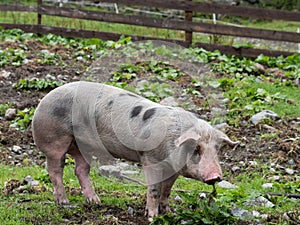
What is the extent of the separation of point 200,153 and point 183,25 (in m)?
9.48

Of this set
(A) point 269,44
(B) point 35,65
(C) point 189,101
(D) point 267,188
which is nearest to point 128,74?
(B) point 35,65

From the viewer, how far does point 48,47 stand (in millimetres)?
13453

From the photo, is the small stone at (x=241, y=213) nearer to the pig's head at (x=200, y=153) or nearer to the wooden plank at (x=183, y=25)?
the pig's head at (x=200, y=153)

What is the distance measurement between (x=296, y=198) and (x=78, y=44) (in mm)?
8526

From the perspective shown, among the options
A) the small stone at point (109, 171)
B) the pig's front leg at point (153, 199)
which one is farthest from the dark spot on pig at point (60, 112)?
the small stone at point (109, 171)

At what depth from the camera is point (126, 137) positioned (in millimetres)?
5266

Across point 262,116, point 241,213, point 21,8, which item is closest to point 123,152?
point 241,213

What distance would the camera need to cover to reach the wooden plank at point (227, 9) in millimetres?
13655

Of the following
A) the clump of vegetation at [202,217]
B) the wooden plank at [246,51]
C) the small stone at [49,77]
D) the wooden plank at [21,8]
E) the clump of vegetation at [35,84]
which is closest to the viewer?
the clump of vegetation at [202,217]

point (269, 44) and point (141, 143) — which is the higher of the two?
point (141, 143)

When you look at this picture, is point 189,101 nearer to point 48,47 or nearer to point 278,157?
point 278,157

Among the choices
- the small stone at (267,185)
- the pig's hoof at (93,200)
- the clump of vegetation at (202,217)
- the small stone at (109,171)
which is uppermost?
the clump of vegetation at (202,217)

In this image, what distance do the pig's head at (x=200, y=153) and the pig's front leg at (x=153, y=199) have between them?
296 millimetres

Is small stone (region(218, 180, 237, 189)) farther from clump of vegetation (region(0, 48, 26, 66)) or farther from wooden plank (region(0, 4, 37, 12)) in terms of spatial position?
wooden plank (region(0, 4, 37, 12))
